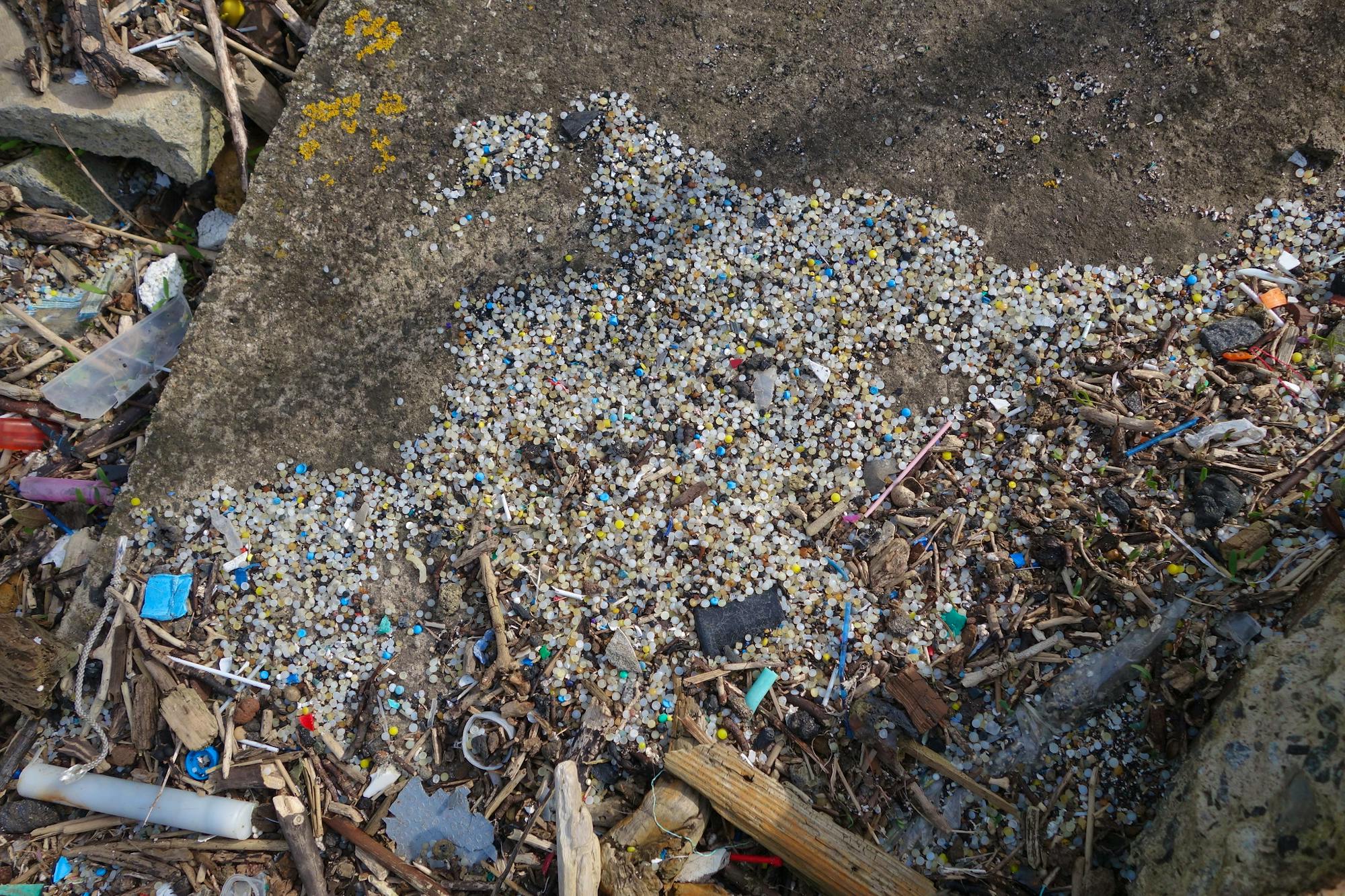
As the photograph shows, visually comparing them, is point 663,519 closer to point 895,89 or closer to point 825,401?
point 825,401

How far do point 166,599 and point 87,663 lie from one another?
1.20 ft

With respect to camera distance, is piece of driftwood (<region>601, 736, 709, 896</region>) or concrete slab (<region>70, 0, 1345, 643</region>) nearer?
piece of driftwood (<region>601, 736, 709, 896</region>)

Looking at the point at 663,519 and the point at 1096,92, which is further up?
the point at 1096,92

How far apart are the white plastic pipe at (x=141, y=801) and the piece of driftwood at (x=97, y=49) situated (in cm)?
260

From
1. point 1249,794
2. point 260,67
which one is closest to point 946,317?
point 1249,794

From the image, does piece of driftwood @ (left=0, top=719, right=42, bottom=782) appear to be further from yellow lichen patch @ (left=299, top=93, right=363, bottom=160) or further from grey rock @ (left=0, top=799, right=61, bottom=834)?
Answer: yellow lichen patch @ (left=299, top=93, right=363, bottom=160)

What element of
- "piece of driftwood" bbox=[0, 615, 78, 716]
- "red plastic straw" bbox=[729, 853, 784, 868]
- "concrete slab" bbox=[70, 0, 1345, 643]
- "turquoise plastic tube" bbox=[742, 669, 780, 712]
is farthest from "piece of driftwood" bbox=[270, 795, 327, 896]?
"turquoise plastic tube" bbox=[742, 669, 780, 712]

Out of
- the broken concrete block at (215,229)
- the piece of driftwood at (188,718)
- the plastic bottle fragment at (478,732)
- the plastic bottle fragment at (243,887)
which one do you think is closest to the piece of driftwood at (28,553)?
the piece of driftwood at (188,718)

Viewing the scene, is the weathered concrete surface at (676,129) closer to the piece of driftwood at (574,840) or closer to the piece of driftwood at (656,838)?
the piece of driftwood at (574,840)

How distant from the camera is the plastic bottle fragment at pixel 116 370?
327 centimetres

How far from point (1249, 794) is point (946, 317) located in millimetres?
1672

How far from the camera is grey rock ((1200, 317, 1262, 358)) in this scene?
2740 mm

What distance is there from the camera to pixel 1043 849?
2.53 m

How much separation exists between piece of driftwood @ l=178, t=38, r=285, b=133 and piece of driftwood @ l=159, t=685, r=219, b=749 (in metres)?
2.26
